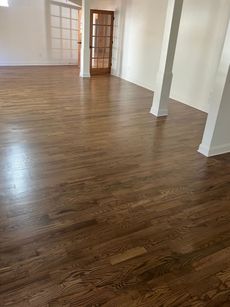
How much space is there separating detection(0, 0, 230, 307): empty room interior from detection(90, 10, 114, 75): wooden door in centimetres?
58

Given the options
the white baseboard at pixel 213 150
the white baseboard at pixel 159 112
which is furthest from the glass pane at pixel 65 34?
the white baseboard at pixel 213 150

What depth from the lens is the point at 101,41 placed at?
8.30m

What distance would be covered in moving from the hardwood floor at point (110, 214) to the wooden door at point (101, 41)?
4415mm

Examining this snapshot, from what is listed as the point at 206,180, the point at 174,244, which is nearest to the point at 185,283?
the point at 174,244

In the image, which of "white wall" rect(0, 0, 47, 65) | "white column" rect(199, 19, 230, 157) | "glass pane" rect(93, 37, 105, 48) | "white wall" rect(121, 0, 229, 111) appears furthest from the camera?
"white wall" rect(0, 0, 47, 65)

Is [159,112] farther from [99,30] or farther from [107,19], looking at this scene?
[107,19]

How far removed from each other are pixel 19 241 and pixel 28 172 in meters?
1.05

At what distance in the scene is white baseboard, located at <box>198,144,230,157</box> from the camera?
3559 millimetres

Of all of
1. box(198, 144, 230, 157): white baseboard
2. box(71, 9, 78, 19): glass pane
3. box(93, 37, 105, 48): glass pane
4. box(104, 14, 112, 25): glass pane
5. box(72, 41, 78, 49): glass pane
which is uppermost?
box(71, 9, 78, 19): glass pane

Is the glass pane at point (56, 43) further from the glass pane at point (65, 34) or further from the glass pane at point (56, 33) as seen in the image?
the glass pane at point (65, 34)

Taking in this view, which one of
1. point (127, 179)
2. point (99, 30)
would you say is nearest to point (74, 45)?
point (99, 30)

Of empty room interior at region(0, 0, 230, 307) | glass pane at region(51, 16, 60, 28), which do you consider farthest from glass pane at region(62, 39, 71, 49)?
empty room interior at region(0, 0, 230, 307)

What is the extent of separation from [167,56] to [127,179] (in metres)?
2.71

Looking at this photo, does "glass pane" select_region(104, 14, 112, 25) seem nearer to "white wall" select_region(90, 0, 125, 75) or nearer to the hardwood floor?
"white wall" select_region(90, 0, 125, 75)
